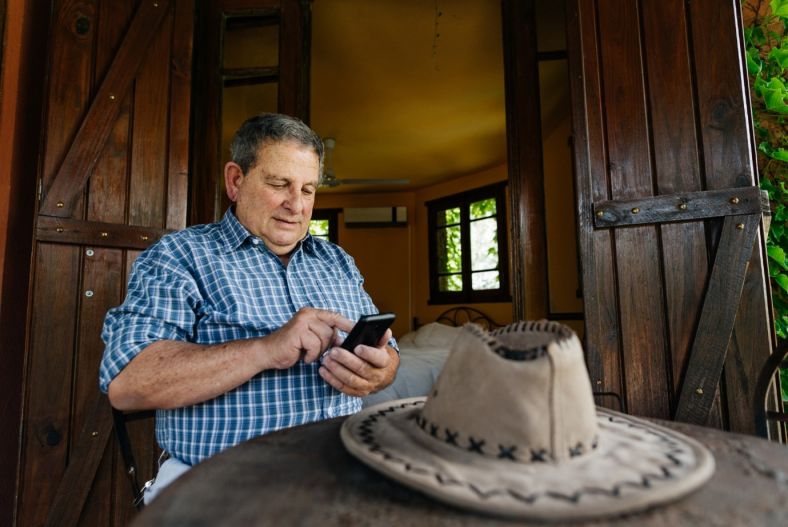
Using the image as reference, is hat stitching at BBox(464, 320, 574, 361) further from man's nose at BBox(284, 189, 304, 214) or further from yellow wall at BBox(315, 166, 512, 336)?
yellow wall at BBox(315, 166, 512, 336)

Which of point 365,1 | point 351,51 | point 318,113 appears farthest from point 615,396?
point 318,113

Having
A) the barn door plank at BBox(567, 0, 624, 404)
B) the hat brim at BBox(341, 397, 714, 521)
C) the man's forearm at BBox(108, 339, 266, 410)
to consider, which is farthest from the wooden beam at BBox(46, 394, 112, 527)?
the barn door plank at BBox(567, 0, 624, 404)

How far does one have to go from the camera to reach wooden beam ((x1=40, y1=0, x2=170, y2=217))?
1.61 meters

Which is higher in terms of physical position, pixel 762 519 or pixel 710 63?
pixel 710 63

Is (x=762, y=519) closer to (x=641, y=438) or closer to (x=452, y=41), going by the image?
(x=641, y=438)

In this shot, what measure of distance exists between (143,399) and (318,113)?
162 inches

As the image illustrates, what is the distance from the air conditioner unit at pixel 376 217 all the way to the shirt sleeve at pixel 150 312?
6224mm

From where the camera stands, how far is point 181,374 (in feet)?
2.98

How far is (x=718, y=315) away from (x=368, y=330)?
1120 mm

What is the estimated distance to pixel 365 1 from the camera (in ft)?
9.75

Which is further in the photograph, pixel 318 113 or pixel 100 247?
pixel 318 113

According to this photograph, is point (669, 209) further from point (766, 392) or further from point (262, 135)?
point (262, 135)

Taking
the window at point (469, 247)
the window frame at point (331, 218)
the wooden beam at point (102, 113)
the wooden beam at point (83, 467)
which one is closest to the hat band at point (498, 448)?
the wooden beam at point (83, 467)

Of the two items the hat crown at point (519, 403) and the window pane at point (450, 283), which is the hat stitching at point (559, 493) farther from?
the window pane at point (450, 283)
